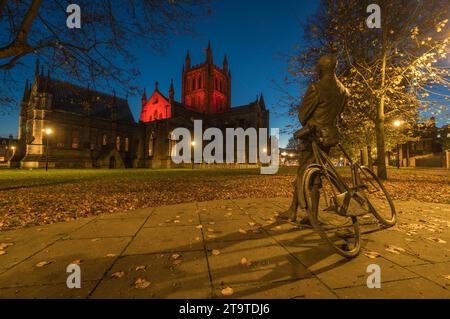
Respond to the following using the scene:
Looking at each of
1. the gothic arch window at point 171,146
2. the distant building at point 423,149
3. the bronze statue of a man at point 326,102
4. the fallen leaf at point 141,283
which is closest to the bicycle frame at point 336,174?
the bronze statue of a man at point 326,102

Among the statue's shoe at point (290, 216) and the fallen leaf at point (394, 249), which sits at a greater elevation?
the statue's shoe at point (290, 216)

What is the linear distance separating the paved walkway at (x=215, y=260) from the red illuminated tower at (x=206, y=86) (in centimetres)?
6128

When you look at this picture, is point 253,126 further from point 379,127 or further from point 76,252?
point 76,252

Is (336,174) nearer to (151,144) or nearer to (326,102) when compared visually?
(326,102)

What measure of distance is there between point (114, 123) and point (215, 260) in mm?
47193

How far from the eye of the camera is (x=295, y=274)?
7.18ft

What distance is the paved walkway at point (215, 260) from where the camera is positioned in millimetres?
1923

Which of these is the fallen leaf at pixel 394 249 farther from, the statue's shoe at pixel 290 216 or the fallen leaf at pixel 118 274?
the fallen leaf at pixel 118 274

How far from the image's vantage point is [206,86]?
63125 millimetres

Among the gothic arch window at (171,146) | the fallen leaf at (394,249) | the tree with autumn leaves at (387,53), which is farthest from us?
the gothic arch window at (171,146)

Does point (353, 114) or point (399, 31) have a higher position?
point (399, 31)
